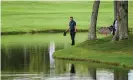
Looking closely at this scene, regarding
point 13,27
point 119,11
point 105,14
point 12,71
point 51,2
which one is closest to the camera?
point 12,71

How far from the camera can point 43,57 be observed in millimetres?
32594

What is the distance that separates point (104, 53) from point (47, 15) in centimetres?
6312

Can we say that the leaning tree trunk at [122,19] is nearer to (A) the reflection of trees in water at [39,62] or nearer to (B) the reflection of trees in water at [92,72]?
(A) the reflection of trees in water at [39,62]

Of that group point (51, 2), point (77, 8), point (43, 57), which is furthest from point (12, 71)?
point (51, 2)

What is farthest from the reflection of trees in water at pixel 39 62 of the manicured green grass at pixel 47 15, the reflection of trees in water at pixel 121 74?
the manicured green grass at pixel 47 15

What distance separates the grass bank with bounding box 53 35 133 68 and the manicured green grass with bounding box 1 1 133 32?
118 feet

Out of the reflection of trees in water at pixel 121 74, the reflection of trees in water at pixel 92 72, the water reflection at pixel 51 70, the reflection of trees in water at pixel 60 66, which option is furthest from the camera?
the reflection of trees in water at pixel 60 66

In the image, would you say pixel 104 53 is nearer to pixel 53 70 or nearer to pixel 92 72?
pixel 53 70

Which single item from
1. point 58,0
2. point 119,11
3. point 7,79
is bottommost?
point 7,79

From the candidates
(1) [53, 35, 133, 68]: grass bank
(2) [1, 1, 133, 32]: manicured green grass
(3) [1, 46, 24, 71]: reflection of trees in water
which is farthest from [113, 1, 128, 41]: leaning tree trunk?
(2) [1, 1, 133, 32]: manicured green grass

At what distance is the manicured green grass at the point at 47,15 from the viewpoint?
75.6 m

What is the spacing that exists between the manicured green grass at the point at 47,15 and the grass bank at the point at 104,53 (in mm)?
36014

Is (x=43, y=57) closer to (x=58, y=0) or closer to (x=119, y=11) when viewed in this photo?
(x=119, y=11)

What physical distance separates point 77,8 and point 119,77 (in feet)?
275
